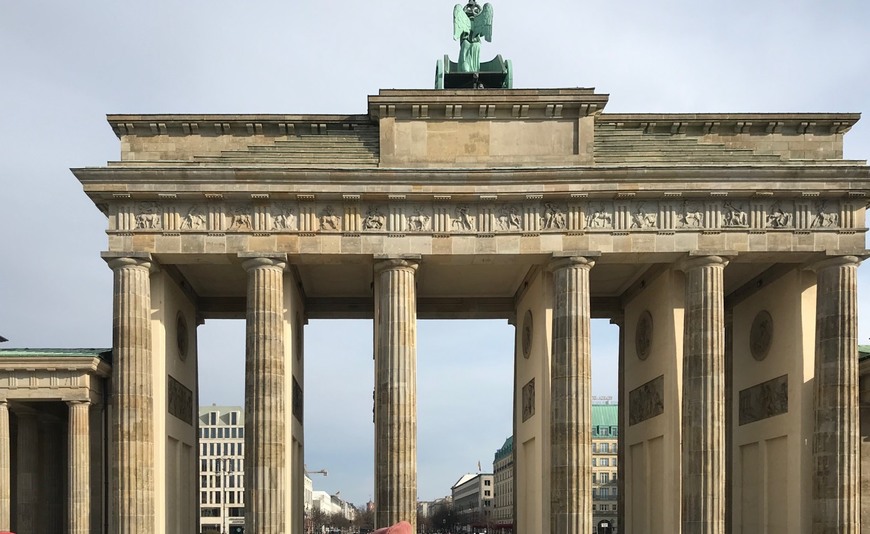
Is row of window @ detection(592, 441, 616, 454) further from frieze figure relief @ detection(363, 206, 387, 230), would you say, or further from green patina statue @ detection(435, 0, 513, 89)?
frieze figure relief @ detection(363, 206, 387, 230)

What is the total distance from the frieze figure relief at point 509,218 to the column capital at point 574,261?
170 cm

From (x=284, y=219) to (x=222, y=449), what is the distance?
362 feet

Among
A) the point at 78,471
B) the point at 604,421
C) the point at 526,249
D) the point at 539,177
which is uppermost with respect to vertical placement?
the point at 539,177

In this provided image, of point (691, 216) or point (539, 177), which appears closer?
point (539, 177)

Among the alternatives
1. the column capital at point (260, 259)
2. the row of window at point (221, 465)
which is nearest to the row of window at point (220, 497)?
the row of window at point (221, 465)

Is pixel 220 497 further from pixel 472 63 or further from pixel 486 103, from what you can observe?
pixel 486 103

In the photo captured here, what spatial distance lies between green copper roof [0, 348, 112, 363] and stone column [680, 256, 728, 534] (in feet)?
67.6

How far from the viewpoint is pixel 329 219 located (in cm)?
3234

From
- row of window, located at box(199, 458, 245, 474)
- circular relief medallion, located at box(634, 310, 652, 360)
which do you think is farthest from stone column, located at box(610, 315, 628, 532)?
row of window, located at box(199, 458, 245, 474)

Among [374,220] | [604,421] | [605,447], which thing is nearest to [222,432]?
[605,447]

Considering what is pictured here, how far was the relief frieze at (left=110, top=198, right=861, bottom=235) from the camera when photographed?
32156 mm

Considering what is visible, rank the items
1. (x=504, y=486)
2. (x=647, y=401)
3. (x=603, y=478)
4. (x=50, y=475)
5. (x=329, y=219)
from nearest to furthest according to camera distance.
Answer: (x=329, y=219) < (x=50, y=475) < (x=647, y=401) < (x=603, y=478) < (x=504, y=486)

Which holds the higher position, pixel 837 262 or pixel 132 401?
pixel 837 262

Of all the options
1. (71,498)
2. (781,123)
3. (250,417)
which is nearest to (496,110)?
(781,123)
